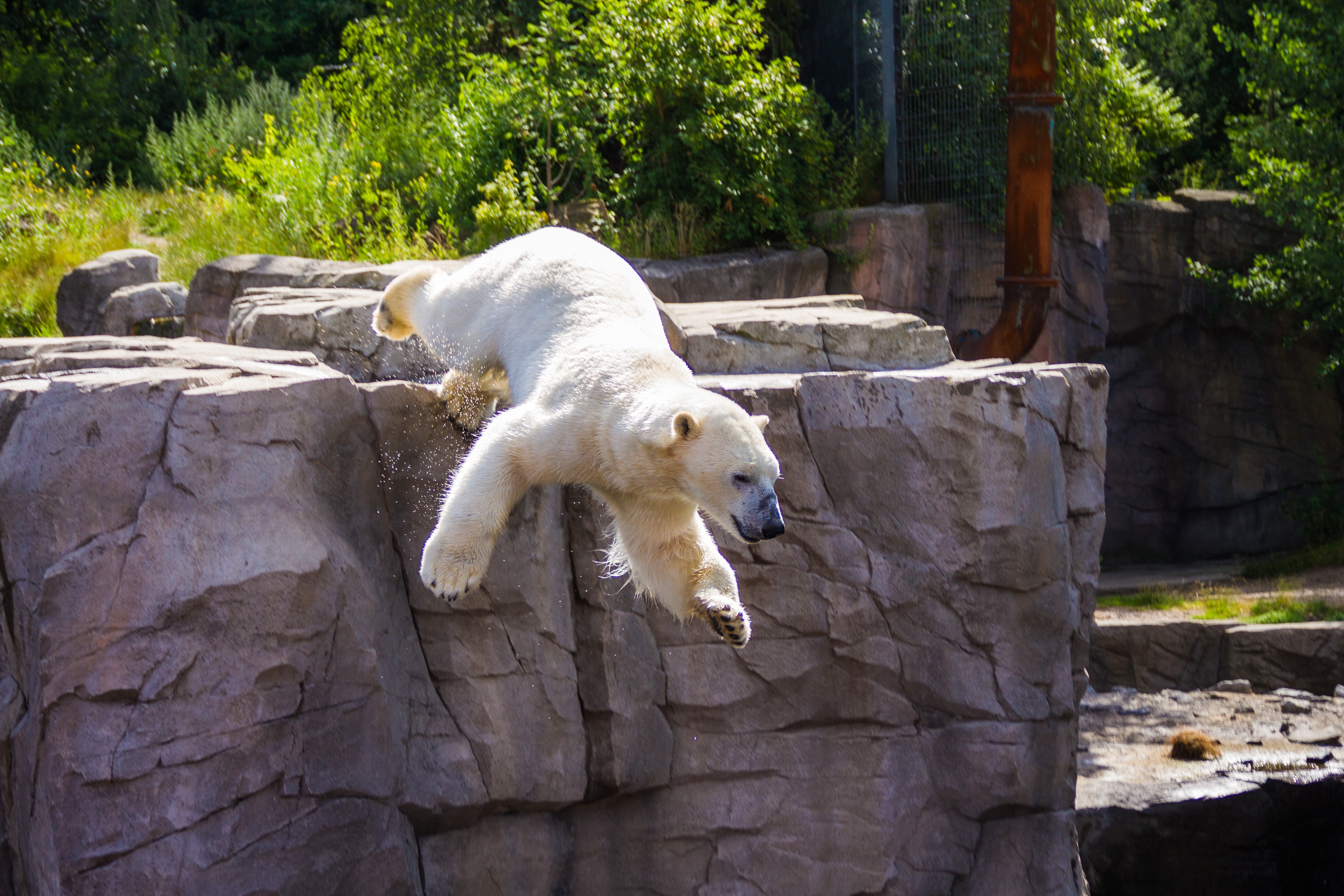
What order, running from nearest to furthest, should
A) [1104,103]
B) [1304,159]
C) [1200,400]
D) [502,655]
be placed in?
1. [502,655]
2. [1104,103]
3. [1304,159]
4. [1200,400]

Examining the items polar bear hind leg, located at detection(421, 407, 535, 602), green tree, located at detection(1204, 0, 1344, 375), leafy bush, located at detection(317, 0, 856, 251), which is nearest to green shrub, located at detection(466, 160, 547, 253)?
leafy bush, located at detection(317, 0, 856, 251)

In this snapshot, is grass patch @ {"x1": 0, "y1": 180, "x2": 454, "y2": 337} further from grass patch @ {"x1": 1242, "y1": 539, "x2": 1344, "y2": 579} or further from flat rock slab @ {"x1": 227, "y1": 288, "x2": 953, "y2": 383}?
grass patch @ {"x1": 1242, "y1": 539, "x2": 1344, "y2": 579}

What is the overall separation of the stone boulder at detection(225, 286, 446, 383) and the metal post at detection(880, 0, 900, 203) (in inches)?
240

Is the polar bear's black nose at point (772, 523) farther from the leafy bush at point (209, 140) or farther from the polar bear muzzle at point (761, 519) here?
the leafy bush at point (209, 140)

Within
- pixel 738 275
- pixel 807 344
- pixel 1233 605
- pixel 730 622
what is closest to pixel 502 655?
pixel 730 622

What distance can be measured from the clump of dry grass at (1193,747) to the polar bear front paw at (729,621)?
394cm

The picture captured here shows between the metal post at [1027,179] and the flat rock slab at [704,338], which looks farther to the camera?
the metal post at [1027,179]

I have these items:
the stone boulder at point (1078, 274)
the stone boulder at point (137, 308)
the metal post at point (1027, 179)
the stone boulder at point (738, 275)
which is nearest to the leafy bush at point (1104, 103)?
the stone boulder at point (1078, 274)

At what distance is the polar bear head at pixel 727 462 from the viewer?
297 centimetres

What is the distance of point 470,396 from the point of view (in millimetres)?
4102

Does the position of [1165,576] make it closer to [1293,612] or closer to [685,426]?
[1293,612]

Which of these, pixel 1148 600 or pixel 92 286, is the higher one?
pixel 92 286

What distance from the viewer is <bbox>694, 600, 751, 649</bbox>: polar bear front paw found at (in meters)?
3.21

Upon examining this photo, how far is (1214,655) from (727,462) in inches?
259
